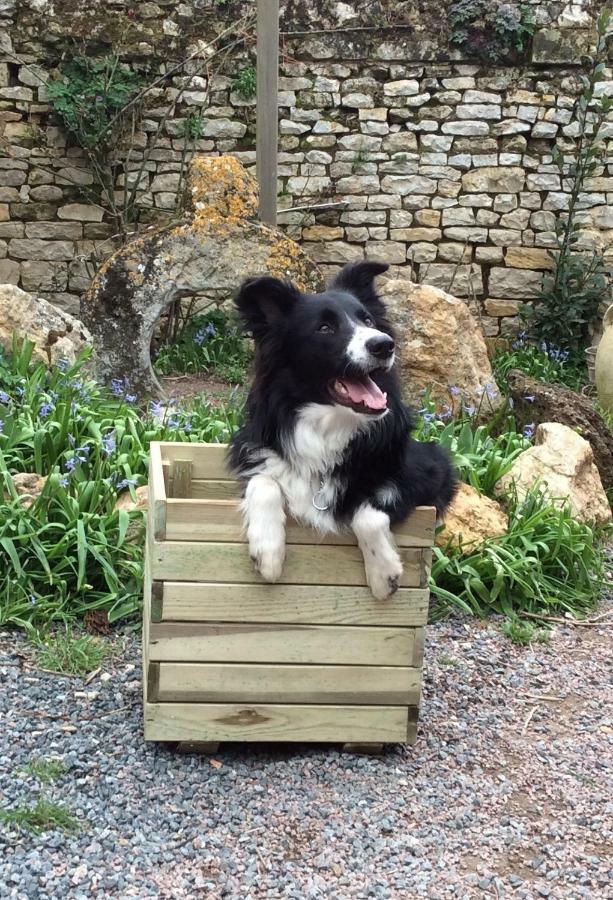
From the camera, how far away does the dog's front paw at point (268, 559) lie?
7.99 ft

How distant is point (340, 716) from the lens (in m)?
2.63

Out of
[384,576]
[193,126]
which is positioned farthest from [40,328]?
[193,126]

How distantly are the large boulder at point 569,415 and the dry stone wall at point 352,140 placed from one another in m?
3.27

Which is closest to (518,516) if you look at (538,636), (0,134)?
(538,636)

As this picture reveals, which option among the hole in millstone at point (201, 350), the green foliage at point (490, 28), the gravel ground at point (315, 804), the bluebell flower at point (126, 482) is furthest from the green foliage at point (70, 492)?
the green foliage at point (490, 28)

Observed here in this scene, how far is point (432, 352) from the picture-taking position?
556cm

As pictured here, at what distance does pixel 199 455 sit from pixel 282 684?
3.11ft

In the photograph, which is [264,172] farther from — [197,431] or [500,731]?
[500,731]

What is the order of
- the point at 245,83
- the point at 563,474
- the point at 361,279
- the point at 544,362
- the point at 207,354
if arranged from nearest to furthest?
the point at 361,279 < the point at 563,474 < the point at 207,354 < the point at 245,83 < the point at 544,362

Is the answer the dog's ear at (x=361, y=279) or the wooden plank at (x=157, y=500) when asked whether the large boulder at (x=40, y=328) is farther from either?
the dog's ear at (x=361, y=279)

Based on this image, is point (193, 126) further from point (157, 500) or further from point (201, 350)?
point (157, 500)

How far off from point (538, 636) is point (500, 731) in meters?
0.83

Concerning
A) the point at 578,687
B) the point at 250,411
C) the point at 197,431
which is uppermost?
the point at 250,411

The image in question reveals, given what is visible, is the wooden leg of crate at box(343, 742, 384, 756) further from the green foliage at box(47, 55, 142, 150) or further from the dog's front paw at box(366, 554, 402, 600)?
the green foliage at box(47, 55, 142, 150)
